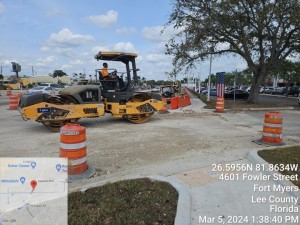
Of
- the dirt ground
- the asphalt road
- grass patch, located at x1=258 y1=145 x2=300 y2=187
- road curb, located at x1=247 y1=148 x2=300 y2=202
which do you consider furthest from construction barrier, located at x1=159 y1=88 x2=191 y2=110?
road curb, located at x1=247 y1=148 x2=300 y2=202

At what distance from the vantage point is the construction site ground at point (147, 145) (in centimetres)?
643

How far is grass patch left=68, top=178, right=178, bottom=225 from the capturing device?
3.92 m

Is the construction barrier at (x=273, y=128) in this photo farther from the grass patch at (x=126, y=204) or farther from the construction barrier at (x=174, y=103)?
the construction barrier at (x=174, y=103)

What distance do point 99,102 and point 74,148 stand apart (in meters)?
5.99

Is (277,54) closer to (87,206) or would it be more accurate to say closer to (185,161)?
(185,161)

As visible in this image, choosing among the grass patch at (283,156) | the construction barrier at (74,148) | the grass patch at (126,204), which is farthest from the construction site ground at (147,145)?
the grass patch at (283,156)

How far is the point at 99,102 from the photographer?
11.6 metres

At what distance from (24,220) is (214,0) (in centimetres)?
2301

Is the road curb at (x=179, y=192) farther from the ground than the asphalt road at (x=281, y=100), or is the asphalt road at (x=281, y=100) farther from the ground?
the road curb at (x=179, y=192)

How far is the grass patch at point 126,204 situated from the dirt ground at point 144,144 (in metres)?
0.89

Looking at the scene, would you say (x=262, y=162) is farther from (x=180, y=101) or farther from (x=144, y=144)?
(x=180, y=101)

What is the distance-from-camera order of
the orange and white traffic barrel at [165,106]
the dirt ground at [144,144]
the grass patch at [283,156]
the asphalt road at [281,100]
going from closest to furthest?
the grass patch at [283,156] < the dirt ground at [144,144] < the orange and white traffic barrel at [165,106] < the asphalt road at [281,100]

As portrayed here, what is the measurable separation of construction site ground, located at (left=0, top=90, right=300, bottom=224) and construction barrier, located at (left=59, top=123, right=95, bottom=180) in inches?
11.7
